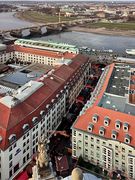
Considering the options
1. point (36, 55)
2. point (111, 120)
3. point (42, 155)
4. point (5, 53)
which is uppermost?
point (42, 155)

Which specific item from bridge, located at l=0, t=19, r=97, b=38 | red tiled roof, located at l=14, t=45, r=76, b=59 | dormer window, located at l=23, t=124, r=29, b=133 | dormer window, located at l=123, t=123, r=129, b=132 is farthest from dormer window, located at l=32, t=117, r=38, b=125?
bridge, located at l=0, t=19, r=97, b=38

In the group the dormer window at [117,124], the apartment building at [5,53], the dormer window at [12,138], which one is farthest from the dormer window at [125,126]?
the apartment building at [5,53]

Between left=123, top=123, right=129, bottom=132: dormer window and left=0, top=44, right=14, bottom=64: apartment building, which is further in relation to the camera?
left=0, top=44, right=14, bottom=64: apartment building

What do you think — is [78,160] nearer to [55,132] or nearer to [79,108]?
[55,132]

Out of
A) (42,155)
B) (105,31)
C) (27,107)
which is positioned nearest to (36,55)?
(27,107)

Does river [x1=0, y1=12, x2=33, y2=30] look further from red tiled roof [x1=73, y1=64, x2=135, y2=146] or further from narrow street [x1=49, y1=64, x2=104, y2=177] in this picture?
red tiled roof [x1=73, y1=64, x2=135, y2=146]

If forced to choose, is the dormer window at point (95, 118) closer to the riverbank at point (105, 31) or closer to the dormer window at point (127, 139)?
the dormer window at point (127, 139)

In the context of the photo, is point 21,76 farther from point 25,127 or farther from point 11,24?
point 11,24

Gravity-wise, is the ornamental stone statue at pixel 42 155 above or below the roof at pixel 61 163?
above

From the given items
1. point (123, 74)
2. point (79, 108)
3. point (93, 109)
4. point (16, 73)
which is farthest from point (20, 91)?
point (16, 73)
